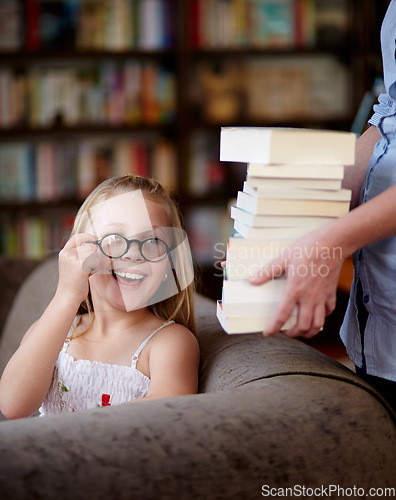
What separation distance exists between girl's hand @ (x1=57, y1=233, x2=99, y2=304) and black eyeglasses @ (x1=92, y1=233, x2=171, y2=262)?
0.08 ft

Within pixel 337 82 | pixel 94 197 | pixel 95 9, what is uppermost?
pixel 95 9

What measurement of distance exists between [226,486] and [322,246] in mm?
325

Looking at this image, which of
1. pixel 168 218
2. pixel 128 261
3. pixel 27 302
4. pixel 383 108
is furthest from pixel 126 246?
pixel 27 302

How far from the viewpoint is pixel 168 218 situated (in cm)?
123

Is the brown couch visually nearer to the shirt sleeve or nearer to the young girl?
the young girl

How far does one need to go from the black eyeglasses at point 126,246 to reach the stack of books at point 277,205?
29 cm

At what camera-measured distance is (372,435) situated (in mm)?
836

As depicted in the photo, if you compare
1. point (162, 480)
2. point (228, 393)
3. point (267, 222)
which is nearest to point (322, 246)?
point (267, 222)

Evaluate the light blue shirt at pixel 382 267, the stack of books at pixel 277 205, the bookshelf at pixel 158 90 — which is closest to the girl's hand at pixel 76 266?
the stack of books at pixel 277 205

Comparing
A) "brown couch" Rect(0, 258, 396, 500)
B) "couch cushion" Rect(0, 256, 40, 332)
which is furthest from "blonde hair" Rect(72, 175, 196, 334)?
"couch cushion" Rect(0, 256, 40, 332)

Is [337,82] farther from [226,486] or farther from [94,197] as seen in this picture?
[226,486]

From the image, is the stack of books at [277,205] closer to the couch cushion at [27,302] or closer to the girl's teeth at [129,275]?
the girl's teeth at [129,275]

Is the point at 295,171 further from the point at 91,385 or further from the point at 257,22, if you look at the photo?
the point at 257,22

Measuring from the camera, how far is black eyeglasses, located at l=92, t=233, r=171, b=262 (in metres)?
1.08
